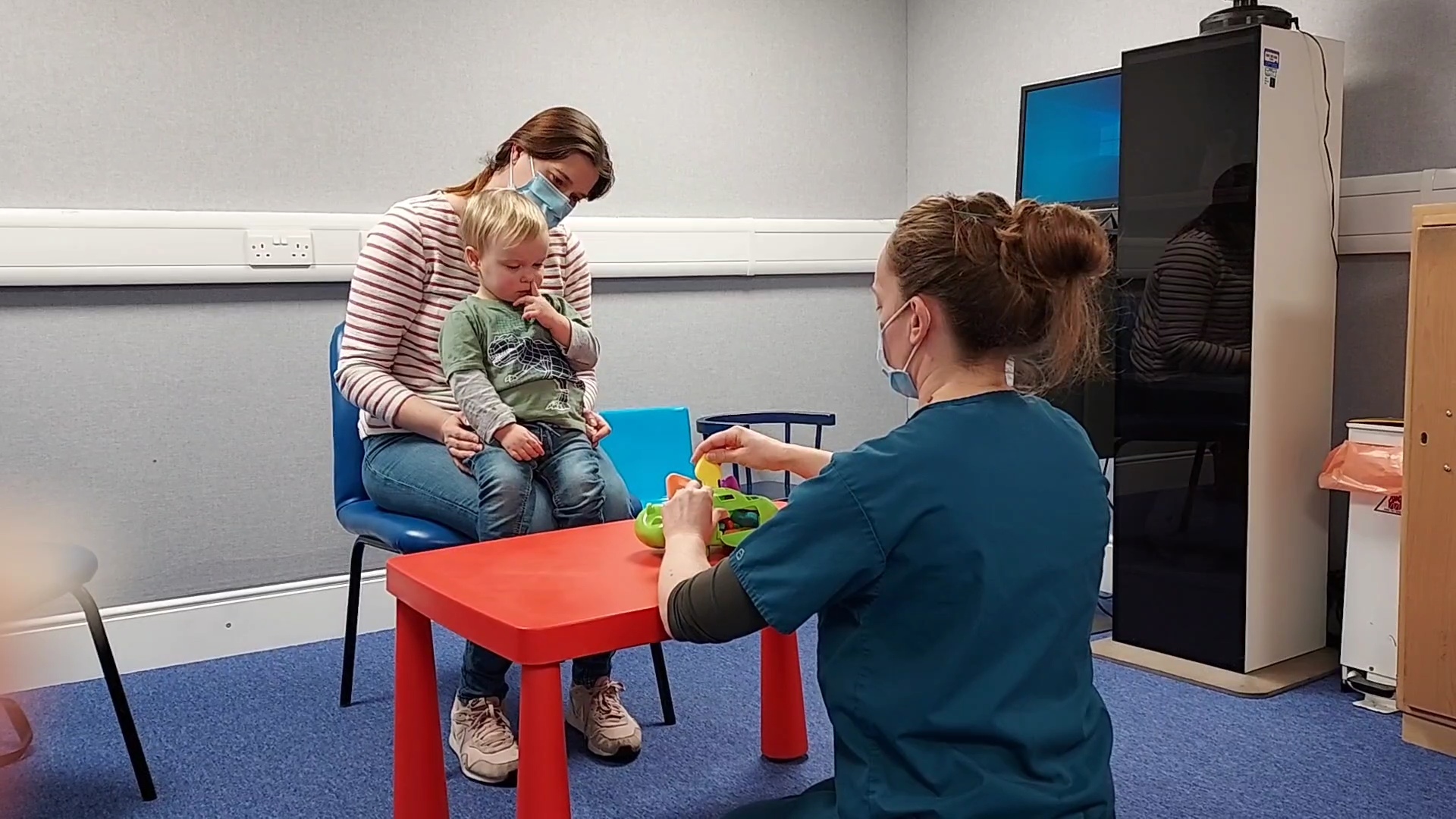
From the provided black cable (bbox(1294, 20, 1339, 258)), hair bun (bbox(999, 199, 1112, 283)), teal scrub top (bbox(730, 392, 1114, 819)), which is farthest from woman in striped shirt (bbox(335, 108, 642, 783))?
black cable (bbox(1294, 20, 1339, 258))

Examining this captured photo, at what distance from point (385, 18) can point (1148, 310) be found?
185cm

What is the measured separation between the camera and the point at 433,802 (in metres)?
1.59

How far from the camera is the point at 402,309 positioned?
2158 mm

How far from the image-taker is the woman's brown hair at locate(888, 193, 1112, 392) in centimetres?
115

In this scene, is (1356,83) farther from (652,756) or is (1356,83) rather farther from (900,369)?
(652,756)

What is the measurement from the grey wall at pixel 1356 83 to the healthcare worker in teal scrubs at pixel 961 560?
1744mm

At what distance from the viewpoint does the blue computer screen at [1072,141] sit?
298 cm

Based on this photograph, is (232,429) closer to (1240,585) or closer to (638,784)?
(638,784)

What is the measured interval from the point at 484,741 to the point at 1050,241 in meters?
1.33

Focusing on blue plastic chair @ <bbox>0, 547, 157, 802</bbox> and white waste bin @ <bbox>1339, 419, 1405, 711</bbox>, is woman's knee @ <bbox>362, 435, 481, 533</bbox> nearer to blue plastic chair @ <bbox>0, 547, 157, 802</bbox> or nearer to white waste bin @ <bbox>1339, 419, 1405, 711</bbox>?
blue plastic chair @ <bbox>0, 547, 157, 802</bbox>

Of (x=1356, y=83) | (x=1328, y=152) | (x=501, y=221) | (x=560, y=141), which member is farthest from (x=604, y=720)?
(x=1356, y=83)

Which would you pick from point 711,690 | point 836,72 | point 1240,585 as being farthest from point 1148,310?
point 836,72

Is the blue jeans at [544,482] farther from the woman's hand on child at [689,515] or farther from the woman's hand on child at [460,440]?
the woman's hand on child at [689,515]

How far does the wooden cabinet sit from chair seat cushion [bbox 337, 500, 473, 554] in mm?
1685
